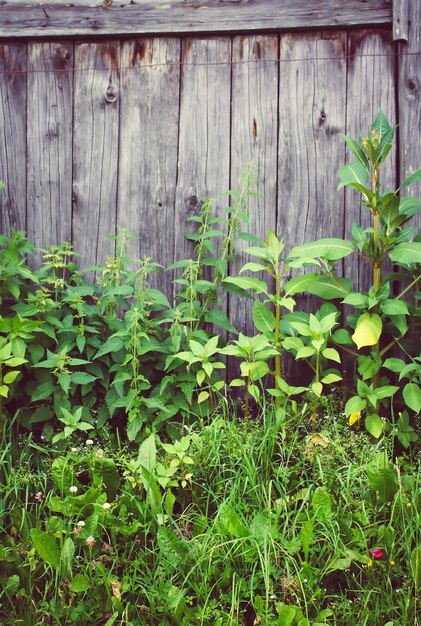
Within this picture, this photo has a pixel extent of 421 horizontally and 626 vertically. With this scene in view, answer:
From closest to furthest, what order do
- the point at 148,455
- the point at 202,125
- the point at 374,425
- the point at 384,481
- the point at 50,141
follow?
the point at 384,481 → the point at 148,455 → the point at 374,425 → the point at 202,125 → the point at 50,141

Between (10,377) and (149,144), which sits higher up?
(149,144)

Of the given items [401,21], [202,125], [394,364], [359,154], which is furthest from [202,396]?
[401,21]

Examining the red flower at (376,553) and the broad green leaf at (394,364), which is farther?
the broad green leaf at (394,364)

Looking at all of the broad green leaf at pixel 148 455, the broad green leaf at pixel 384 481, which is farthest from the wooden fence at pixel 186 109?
the broad green leaf at pixel 384 481

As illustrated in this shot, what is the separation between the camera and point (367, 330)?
3.53 meters

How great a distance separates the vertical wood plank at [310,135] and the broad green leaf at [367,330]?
→ 54cm

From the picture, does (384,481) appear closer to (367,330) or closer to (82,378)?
(367,330)

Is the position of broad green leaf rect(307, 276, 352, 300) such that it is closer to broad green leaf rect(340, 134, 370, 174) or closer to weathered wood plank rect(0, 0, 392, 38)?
broad green leaf rect(340, 134, 370, 174)

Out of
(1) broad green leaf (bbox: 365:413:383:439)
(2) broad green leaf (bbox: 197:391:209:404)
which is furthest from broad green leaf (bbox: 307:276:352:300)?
(2) broad green leaf (bbox: 197:391:209:404)

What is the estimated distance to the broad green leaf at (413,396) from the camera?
3496mm

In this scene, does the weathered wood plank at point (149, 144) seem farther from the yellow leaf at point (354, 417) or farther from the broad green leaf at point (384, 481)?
the broad green leaf at point (384, 481)

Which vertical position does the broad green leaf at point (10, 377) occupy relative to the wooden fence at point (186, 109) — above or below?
below

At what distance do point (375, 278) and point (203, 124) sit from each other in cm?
133

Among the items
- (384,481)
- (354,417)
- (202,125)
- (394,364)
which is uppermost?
(202,125)
